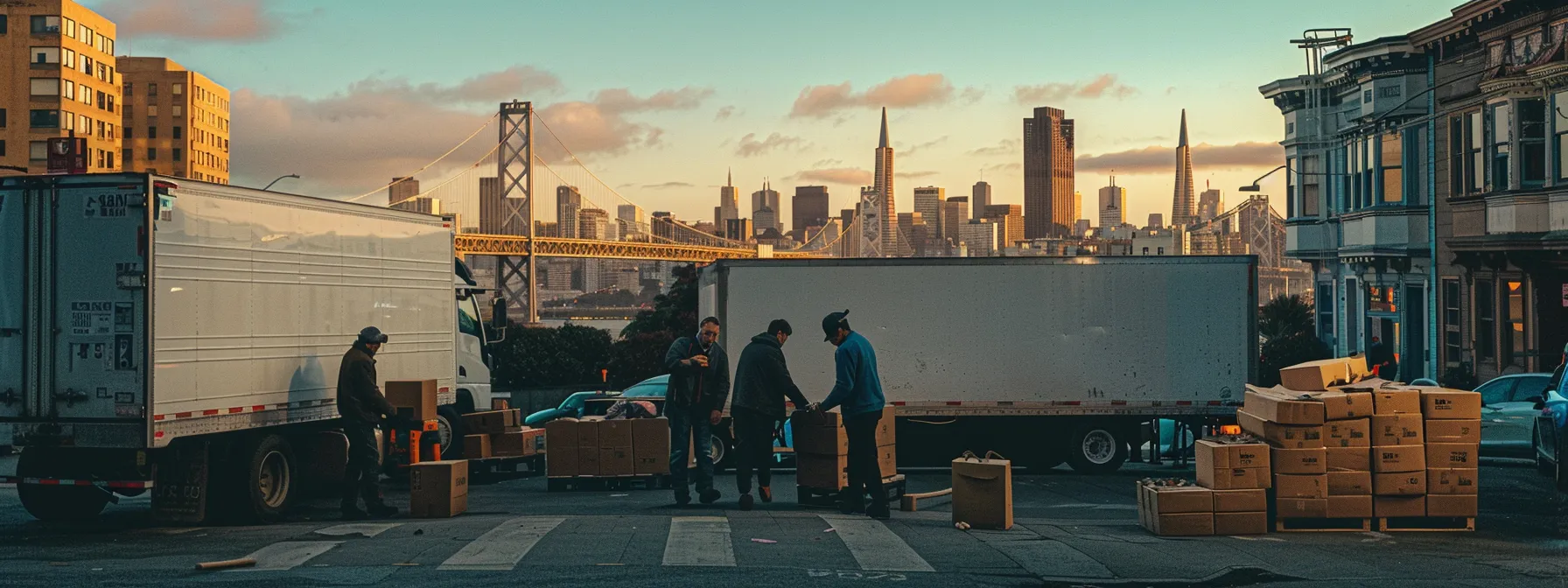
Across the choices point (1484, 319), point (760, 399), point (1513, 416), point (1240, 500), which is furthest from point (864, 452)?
point (1484, 319)

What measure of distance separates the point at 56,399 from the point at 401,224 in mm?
4849

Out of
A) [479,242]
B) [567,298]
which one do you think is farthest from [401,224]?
[567,298]

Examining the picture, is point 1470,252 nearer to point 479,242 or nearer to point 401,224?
point 401,224

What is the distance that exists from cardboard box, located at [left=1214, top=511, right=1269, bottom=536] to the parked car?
9402 millimetres

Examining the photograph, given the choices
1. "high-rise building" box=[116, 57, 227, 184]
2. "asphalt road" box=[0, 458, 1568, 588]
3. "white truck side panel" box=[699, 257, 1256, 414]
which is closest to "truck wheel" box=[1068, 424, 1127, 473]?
"white truck side panel" box=[699, 257, 1256, 414]

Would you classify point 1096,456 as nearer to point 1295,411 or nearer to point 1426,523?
point 1426,523

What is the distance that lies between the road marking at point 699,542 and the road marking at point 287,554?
253 cm

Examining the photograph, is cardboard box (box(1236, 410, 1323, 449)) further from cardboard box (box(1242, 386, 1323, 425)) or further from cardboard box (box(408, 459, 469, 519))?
cardboard box (box(408, 459, 469, 519))

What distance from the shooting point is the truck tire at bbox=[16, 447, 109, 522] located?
480 inches

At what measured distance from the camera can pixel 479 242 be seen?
298 ft

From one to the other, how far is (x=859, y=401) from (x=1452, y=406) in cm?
494

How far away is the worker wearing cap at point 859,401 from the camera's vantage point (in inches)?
499

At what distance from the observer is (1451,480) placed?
12.1 meters

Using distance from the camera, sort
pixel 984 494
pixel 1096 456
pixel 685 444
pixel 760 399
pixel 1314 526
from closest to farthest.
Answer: pixel 984 494
pixel 1314 526
pixel 760 399
pixel 685 444
pixel 1096 456
